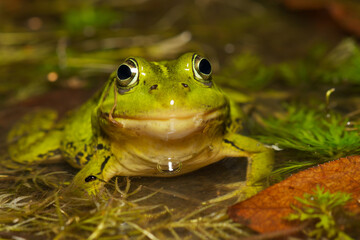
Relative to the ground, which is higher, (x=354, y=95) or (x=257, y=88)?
(x=257, y=88)

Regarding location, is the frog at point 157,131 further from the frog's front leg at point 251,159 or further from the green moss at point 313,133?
the green moss at point 313,133

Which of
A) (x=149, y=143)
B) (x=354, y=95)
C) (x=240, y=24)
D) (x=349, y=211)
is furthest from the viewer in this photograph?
(x=240, y=24)

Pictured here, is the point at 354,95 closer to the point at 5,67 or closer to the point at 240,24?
the point at 240,24

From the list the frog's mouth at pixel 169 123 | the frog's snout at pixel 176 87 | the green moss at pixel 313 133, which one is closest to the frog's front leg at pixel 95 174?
the frog's mouth at pixel 169 123

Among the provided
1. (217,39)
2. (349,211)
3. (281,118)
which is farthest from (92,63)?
(349,211)

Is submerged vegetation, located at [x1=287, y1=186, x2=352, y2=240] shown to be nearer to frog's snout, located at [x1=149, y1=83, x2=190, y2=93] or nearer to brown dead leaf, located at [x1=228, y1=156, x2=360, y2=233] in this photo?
brown dead leaf, located at [x1=228, y1=156, x2=360, y2=233]

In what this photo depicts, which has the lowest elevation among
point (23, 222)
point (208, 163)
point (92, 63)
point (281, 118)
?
point (23, 222)

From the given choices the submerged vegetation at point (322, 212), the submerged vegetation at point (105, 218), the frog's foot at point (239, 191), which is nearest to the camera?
the submerged vegetation at point (322, 212)
